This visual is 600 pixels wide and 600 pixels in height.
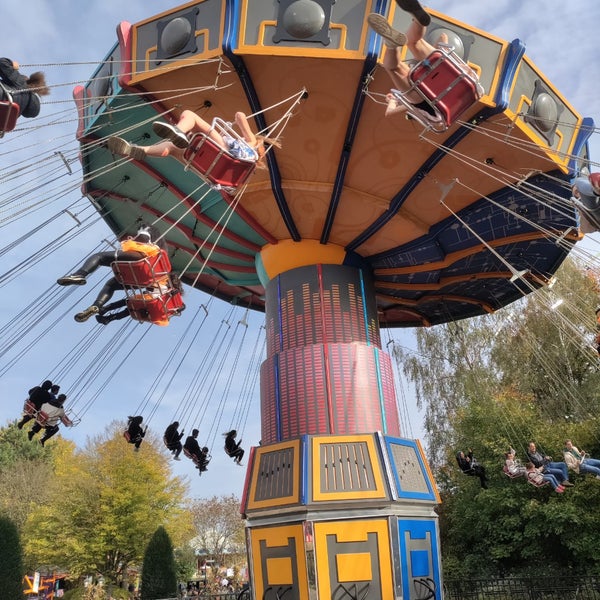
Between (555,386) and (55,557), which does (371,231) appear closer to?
(555,386)

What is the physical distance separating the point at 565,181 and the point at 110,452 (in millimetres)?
28531

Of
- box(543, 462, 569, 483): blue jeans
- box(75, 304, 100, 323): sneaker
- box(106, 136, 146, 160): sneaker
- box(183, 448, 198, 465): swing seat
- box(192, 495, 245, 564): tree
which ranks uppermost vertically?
box(106, 136, 146, 160): sneaker

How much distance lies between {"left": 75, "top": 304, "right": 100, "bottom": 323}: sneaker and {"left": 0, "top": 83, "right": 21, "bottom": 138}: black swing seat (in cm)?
437

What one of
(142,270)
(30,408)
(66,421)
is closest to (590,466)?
(142,270)

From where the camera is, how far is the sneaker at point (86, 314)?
10.5 meters

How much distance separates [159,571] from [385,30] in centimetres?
1919

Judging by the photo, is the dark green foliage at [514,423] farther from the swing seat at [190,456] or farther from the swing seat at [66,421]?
the swing seat at [66,421]

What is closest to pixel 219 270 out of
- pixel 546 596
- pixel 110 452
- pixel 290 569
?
pixel 290 569

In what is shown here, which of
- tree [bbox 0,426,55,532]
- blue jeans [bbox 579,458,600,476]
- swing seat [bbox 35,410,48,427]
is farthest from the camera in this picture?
tree [bbox 0,426,55,532]

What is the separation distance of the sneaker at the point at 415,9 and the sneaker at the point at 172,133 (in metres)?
2.84

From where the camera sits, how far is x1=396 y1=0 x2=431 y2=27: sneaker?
6.33 m

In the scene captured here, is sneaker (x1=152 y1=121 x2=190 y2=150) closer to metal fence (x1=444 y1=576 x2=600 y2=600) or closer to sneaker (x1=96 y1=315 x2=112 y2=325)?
sneaker (x1=96 y1=315 x2=112 y2=325)

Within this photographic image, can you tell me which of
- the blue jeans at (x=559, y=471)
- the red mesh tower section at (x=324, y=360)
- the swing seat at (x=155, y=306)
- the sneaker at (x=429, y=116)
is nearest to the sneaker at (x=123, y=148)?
the sneaker at (x=429, y=116)

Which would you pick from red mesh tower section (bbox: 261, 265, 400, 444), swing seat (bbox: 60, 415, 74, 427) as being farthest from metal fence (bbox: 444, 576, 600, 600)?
swing seat (bbox: 60, 415, 74, 427)
